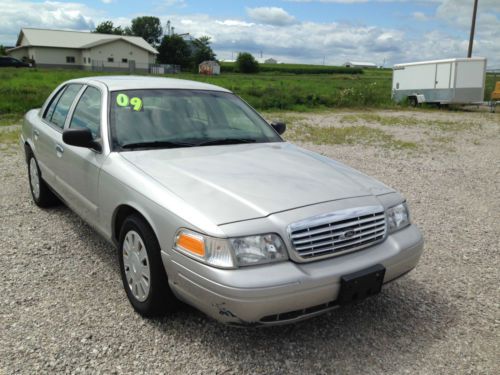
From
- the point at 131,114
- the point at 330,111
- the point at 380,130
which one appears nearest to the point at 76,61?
the point at 330,111

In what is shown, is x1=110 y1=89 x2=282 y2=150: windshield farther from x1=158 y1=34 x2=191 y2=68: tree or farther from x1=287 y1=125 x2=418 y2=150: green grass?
x1=158 y1=34 x2=191 y2=68: tree

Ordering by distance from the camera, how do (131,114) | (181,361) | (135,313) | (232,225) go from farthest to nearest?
(131,114)
(135,313)
(181,361)
(232,225)

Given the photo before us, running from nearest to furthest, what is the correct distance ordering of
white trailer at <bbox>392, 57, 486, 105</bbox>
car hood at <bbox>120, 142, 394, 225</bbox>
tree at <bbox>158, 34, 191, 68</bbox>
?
car hood at <bbox>120, 142, 394, 225</bbox>
white trailer at <bbox>392, 57, 486, 105</bbox>
tree at <bbox>158, 34, 191, 68</bbox>

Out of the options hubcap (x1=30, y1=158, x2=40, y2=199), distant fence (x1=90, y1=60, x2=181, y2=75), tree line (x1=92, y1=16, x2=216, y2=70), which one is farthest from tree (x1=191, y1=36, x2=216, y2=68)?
hubcap (x1=30, y1=158, x2=40, y2=199)

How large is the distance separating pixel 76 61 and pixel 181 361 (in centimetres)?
7131

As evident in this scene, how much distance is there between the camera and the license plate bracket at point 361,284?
2.62m

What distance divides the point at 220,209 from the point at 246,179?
1.49ft

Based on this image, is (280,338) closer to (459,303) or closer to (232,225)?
(232,225)

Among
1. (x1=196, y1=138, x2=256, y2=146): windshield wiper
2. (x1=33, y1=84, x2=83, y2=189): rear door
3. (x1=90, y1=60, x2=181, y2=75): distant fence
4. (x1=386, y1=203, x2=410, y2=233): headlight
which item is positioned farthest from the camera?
(x1=90, y1=60, x2=181, y2=75): distant fence

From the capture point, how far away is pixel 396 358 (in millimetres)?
2795

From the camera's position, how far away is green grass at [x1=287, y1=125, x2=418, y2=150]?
11.5 metres

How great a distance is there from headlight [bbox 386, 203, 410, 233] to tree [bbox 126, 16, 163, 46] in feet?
341

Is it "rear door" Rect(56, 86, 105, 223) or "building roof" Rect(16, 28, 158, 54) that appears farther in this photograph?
"building roof" Rect(16, 28, 158, 54)

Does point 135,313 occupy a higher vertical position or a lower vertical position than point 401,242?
lower
